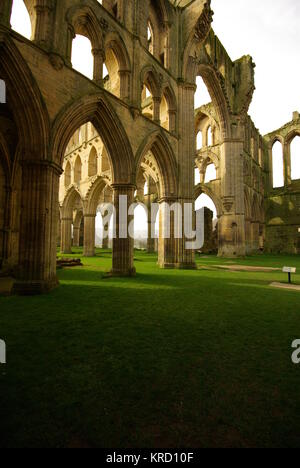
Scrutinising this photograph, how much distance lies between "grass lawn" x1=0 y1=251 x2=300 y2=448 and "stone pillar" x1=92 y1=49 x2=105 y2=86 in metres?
7.82

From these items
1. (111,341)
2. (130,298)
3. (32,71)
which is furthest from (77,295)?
(32,71)

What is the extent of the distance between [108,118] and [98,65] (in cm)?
174

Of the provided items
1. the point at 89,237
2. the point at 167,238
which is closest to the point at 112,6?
the point at 167,238

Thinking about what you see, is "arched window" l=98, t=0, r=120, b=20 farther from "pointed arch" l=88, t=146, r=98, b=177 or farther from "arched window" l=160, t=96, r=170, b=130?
"pointed arch" l=88, t=146, r=98, b=177

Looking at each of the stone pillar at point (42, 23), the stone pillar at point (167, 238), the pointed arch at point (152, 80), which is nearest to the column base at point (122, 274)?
Answer: the stone pillar at point (167, 238)

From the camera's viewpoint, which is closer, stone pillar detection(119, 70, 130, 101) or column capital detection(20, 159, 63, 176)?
column capital detection(20, 159, 63, 176)

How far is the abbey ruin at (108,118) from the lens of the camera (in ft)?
20.8

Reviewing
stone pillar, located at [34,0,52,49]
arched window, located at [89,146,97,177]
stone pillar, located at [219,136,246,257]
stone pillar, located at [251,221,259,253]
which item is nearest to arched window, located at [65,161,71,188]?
arched window, located at [89,146,97,177]

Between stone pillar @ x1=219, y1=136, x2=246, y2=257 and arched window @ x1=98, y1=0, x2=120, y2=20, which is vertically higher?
arched window @ x1=98, y1=0, x2=120, y2=20

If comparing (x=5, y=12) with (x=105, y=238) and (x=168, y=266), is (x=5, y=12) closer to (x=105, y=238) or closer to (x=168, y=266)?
(x=168, y=266)

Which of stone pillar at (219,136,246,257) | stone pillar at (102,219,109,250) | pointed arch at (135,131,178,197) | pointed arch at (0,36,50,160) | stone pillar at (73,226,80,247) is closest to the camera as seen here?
pointed arch at (0,36,50,160)

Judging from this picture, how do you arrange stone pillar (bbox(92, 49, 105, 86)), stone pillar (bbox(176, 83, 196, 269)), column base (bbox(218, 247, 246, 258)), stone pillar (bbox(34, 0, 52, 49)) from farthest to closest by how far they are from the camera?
column base (bbox(218, 247, 246, 258))
stone pillar (bbox(176, 83, 196, 269))
stone pillar (bbox(92, 49, 105, 86))
stone pillar (bbox(34, 0, 52, 49))

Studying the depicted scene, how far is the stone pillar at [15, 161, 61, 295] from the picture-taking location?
6195 mm

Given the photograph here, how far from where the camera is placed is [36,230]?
6328mm
